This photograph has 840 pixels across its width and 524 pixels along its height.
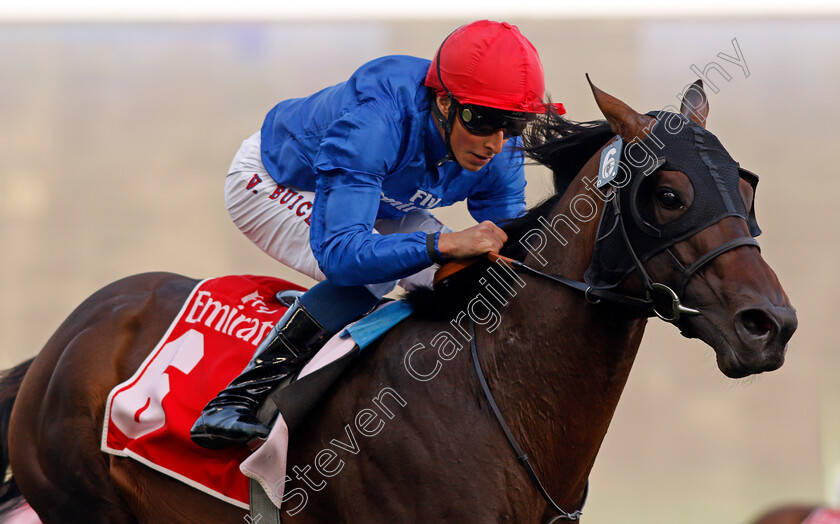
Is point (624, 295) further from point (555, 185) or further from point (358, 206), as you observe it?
point (358, 206)

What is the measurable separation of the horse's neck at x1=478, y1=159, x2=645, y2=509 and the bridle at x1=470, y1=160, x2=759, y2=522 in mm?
25

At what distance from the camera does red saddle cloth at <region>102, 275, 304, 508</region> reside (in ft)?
7.25

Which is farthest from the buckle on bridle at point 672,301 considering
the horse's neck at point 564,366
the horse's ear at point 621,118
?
the horse's ear at point 621,118

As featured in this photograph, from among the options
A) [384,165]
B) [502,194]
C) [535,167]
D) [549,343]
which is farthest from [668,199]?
[535,167]

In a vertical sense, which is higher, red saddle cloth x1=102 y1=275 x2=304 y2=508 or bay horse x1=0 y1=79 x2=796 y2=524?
bay horse x1=0 y1=79 x2=796 y2=524

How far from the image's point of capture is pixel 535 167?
5.32m

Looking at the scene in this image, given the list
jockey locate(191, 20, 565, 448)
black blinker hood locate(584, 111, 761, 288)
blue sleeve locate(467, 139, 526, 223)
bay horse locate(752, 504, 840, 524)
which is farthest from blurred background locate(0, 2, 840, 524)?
black blinker hood locate(584, 111, 761, 288)

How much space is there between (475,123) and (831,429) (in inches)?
173

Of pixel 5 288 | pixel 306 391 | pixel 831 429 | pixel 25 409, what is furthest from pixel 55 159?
pixel 831 429

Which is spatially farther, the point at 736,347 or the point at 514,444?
the point at 514,444

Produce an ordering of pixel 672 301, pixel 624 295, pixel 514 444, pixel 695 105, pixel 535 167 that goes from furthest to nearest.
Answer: pixel 535 167 < pixel 695 105 < pixel 514 444 < pixel 624 295 < pixel 672 301

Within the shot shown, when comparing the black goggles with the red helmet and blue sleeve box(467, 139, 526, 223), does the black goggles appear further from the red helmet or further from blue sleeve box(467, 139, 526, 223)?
blue sleeve box(467, 139, 526, 223)

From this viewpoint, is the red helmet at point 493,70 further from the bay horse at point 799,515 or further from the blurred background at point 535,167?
the blurred background at point 535,167

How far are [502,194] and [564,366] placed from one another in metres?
0.99
